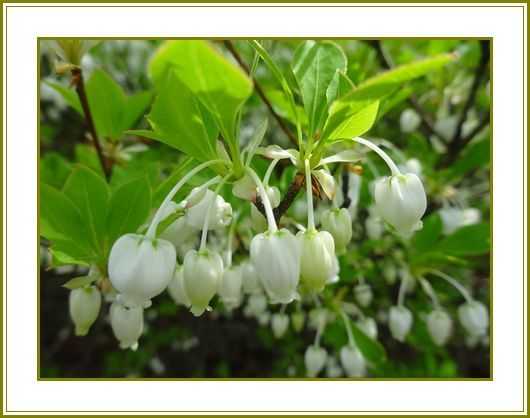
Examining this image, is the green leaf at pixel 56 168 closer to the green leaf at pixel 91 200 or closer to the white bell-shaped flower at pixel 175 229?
the green leaf at pixel 91 200

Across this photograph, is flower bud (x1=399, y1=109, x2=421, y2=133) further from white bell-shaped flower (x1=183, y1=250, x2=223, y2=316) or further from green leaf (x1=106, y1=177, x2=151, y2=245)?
white bell-shaped flower (x1=183, y1=250, x2=223, y2=316)

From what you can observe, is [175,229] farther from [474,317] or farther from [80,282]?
[474,317]

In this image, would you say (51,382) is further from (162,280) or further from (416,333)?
(416,333)

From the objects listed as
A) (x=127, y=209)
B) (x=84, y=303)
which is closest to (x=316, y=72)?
→ (x=127, y=209)

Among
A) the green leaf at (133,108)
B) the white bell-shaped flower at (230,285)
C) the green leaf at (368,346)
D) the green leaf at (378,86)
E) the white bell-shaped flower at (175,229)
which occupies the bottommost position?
the green leaf at (368,346)

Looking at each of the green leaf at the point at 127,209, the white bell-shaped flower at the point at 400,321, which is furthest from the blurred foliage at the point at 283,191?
the white bell-shaped flower at the point at 400,321

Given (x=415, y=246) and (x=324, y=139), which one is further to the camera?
(x=415, y=246)

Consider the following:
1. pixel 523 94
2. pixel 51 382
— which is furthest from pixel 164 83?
pixel 523 94
